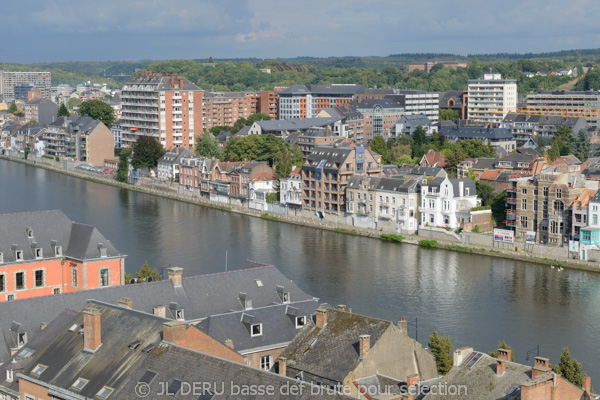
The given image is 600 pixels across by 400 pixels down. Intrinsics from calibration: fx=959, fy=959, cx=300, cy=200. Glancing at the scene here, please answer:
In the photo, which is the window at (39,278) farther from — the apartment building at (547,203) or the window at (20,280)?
the apartment building at (547,203)

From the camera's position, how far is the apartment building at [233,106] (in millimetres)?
102125

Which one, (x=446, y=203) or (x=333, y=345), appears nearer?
(x=333, y=345)

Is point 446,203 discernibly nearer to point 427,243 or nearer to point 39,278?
point 427,243

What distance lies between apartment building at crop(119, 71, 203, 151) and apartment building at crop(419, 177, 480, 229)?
3859cm

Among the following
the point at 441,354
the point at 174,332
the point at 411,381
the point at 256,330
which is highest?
the point at 174,332

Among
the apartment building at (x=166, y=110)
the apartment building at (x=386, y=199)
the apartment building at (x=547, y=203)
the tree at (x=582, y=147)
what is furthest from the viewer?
the apartment building at (x=166, y=110)

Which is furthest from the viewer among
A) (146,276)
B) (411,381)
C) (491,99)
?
(491,99)

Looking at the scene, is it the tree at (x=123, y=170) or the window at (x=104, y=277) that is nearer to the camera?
the window at (x=104, y=277)

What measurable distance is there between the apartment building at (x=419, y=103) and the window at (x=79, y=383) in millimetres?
81652

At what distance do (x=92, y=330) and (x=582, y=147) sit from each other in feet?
189

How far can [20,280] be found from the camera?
3134 cm

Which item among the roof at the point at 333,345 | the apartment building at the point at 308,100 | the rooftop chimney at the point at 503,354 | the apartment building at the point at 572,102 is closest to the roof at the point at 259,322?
the roof at the point at 333,345

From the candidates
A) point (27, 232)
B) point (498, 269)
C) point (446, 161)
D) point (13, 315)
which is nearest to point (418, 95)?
point (446, 161)

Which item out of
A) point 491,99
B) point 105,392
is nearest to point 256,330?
point 105,392
